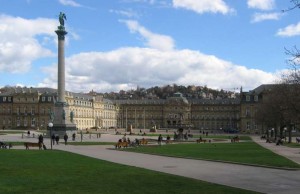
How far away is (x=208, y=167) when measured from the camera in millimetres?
28359

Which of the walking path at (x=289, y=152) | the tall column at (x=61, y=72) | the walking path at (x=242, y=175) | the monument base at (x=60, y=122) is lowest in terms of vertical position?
the walking path at (x=289, y=152)

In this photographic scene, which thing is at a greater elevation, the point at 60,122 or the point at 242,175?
the point at 60,122

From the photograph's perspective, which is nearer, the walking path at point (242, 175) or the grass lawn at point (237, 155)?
the walking path at point (242, 175)

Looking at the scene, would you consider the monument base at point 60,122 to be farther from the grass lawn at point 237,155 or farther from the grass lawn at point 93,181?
the grass lawn at point 93,181

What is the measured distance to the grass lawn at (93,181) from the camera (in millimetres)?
18138

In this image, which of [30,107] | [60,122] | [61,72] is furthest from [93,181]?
[30,107]

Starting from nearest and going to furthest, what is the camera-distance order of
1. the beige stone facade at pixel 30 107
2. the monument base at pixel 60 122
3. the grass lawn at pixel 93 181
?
1. the grass lawn at pixel 93 181
2. the monument base at pixel 60 122
3. the beige stone facade at pixel 30 107

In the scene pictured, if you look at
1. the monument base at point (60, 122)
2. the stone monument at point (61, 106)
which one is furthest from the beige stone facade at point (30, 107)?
the monument base at point (60, 122)

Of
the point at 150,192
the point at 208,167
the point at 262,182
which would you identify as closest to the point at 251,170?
the point at 208,167

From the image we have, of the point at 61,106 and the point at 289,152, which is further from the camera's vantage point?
the point at 61,106

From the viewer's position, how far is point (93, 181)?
20.5m

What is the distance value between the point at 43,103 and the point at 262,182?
→ 505 feet

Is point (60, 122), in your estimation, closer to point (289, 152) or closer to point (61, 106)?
point (61, 106)

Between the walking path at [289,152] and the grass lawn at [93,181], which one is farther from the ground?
the grass lawn at [93,181]
